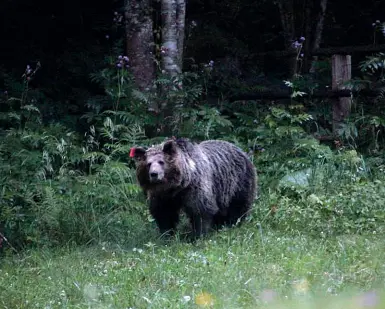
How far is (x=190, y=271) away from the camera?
20.6 feet

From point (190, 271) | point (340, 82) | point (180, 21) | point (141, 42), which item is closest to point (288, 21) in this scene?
point (340, 82)

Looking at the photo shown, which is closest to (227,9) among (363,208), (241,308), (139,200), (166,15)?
(166,15)

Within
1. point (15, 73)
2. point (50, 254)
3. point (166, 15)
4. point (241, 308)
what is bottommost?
point (50, 254)

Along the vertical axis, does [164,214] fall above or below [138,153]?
below

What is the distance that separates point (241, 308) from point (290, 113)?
7.74 m

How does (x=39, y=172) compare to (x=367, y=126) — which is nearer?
(x=39, y=172)

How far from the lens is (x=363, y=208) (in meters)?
8.52

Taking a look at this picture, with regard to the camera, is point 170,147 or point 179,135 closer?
point 170,147

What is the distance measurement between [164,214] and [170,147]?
2.68 feet

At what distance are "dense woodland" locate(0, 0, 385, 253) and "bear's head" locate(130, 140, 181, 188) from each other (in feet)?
3.06

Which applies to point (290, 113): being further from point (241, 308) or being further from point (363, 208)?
point (241, 308)

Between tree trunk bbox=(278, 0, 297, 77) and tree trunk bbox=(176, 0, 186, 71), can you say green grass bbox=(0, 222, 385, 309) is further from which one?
tree trunk bbox=(278, 0, 297, 77)

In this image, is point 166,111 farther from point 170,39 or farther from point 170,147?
point 170,147

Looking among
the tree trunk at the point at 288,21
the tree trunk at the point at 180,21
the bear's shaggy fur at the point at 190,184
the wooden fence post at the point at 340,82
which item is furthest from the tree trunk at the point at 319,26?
the bear's shaggy fur at the point at 190,184
